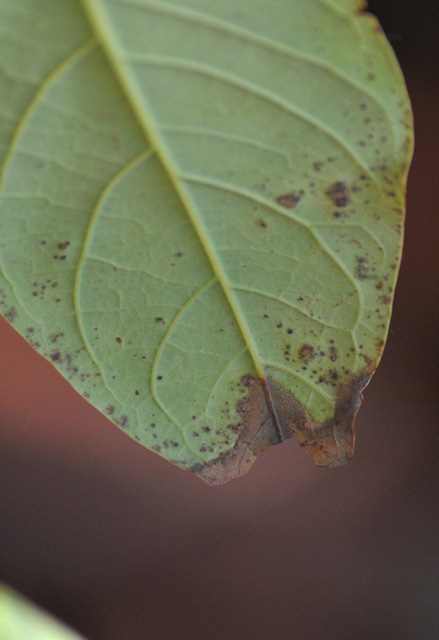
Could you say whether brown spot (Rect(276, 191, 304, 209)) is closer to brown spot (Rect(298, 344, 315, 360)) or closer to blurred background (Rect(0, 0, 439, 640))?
brown spot (Rect(298, 344, 315, 360))

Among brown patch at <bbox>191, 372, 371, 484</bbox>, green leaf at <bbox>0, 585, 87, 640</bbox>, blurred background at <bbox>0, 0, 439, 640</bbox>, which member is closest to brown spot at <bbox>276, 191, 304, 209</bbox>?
brown patch at <bbox>191, 372, 371, 484</bbox>

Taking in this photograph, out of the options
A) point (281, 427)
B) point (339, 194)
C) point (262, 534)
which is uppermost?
point (339, 194)

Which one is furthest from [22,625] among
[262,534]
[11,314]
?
[262,534]

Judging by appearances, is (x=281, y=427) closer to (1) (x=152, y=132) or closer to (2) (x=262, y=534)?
(1) (x=152, y=132)

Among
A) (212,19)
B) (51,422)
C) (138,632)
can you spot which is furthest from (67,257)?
(138,632)

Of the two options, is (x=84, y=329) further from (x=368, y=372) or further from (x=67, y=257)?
(x=368, y=372)

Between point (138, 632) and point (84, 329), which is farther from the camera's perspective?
point (138, 632)
